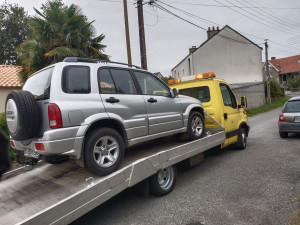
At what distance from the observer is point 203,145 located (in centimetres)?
479

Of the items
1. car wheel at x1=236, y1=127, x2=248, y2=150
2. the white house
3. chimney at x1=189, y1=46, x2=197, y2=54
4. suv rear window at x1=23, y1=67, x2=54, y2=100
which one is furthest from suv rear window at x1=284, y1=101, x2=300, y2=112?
chimney at x1=189, y1=46, x2=197, y2=54

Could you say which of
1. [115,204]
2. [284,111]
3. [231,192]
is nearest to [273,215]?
[231,192]

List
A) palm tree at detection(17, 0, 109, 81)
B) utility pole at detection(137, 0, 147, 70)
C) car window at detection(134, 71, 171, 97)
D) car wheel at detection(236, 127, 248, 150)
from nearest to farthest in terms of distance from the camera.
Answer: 1. car window at detection(134, 71, 171, 97)
2. car wheel at detection(236, 127, 248, 150)
3. palm tree at detection(17, 0, 109, 81)
4. utility pole at detection(137, 0, 147, 70)

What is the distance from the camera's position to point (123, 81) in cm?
379

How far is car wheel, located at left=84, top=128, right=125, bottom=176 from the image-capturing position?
9.75 ft

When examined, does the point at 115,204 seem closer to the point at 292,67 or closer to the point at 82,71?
the point at 82,71

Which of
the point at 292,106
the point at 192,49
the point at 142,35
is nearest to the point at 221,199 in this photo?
the point at 292,106

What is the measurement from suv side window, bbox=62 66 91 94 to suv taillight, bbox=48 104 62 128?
30cm

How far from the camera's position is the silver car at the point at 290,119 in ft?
26.0

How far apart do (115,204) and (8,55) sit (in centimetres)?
3041

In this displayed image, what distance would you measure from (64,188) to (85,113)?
1009 mm

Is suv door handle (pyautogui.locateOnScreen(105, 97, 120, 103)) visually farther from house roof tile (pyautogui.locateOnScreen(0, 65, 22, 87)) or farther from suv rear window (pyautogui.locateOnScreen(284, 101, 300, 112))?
house roof tile (pyautogui.locateOnScreen(0, 65, 22, 87))

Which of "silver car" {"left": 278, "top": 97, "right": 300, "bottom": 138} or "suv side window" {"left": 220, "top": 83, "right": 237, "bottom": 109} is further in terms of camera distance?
"silver car" {"left": 278, "top": 97, "right": 300, "bottom": 138}

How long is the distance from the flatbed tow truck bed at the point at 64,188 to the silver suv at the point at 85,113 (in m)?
0.25
